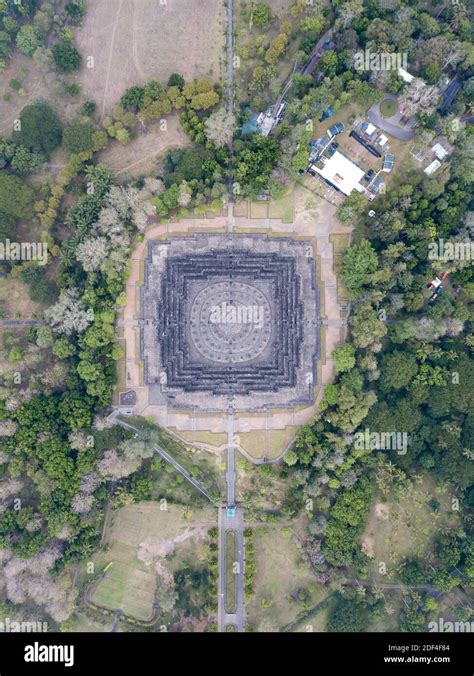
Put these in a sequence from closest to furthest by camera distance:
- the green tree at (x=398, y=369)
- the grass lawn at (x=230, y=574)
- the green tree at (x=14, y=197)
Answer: the green tree at (x=398, y=369) → the green tree at (x=14, y=197) → the grass lawn at (x=230, y=574)

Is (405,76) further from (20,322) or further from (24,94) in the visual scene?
(20,322)

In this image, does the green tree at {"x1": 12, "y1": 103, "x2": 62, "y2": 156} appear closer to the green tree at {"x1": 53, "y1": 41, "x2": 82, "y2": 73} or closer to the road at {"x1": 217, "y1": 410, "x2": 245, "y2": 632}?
the green tree at {"x1": 53, "y1": 41, "x2": 82, "y2": 73}

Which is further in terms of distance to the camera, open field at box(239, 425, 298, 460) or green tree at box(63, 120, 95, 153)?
open field at box(239, 425, 298, 460)

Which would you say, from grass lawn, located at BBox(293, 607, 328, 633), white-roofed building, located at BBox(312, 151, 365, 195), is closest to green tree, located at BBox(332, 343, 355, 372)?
white-roofed building, located at BBox(312, 151, 365, 195)

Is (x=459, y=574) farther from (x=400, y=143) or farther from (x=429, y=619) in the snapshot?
(x=400, y=143)

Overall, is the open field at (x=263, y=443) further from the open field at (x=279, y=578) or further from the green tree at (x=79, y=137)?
the green tree at (x=79, y=137)

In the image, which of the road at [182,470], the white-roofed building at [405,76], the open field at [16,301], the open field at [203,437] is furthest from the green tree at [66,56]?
the road at [182,470]
